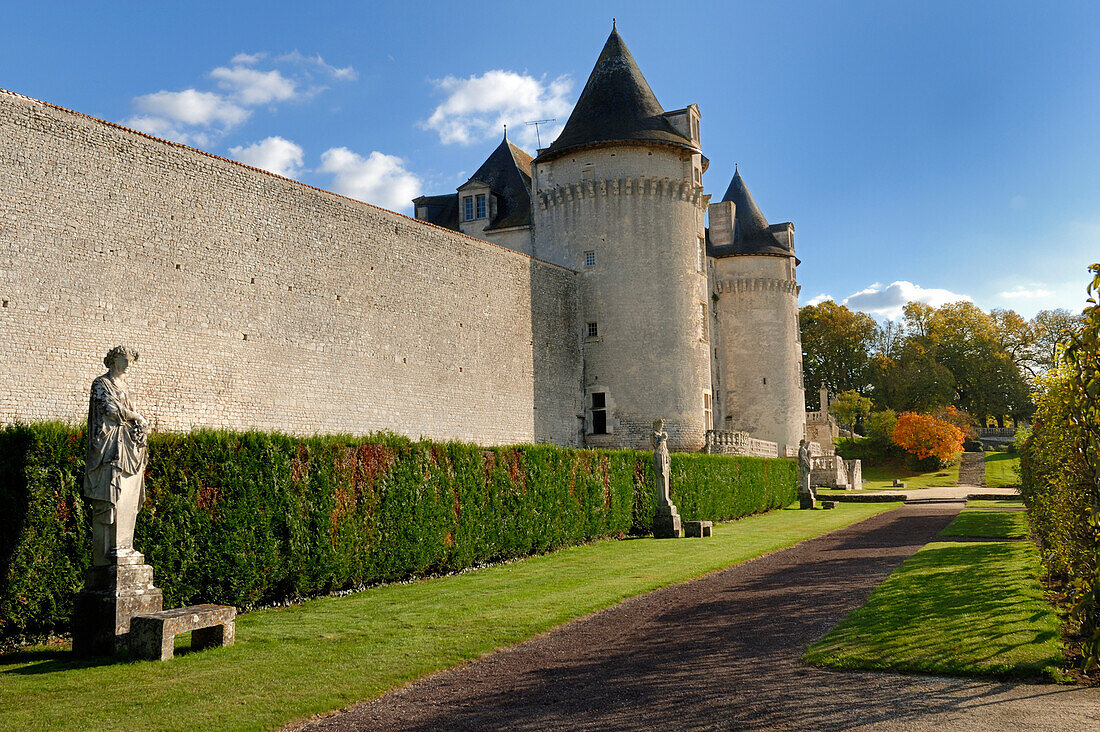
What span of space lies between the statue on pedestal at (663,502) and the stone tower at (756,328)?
74.2ft

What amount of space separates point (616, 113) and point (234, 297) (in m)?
15.8

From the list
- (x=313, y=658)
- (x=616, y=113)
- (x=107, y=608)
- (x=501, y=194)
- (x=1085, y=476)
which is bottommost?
(x=313, y=658)

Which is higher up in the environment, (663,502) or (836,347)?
(836,347)

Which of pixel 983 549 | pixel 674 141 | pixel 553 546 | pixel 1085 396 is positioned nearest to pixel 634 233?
pixel 674 141

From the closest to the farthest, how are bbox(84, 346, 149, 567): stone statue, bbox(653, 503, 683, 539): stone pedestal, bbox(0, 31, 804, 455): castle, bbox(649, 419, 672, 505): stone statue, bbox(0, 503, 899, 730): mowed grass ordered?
bbox(0, 503, 899, 730): mowed grass
bbox(84, 346, 149, 567): stone statue
bbox(0, 31, 804, 455): castle
bbox(653, 503, 683, 539): stone pedestal
bbox(649, 419, 672, 505): stone statue

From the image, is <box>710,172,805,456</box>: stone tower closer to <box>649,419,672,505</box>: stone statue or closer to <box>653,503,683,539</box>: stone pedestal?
<box>649,419,672,505</box>: stone statue

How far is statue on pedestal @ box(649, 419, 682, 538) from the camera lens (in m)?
17.0

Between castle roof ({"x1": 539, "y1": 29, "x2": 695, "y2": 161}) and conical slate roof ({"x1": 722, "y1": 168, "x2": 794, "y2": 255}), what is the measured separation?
1359cm

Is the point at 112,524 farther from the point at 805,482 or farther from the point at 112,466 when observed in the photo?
the point at 805,482

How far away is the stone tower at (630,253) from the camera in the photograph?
27906 mm

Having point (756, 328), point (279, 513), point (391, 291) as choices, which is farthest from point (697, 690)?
point (756, 328)

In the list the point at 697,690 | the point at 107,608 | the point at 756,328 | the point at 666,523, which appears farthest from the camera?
the point at 756,328

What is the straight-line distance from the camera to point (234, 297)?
17422mm

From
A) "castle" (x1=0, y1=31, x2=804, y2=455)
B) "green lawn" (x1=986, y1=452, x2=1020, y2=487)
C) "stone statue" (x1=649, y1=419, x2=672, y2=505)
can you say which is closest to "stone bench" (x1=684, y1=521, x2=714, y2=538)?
"stone statue" (x1=649, y1=419, x2=672, y2=505)
